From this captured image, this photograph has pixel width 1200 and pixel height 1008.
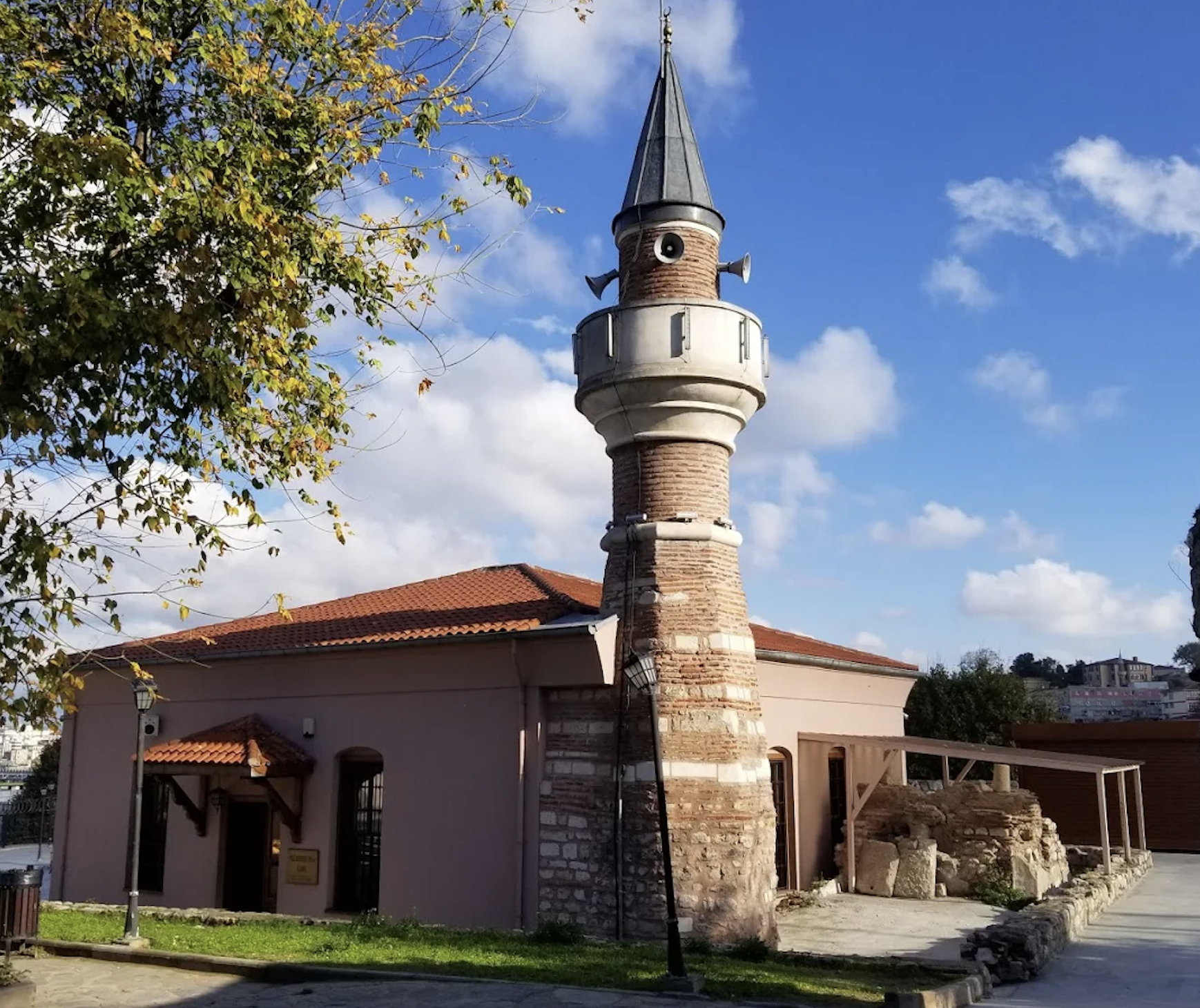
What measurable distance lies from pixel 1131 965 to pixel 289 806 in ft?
33.4

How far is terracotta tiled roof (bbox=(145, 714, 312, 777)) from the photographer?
14.3 m

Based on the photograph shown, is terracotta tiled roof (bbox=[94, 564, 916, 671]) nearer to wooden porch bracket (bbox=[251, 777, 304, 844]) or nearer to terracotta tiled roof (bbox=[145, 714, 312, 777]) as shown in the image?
terracotta tiled roof (bbox=[145, 714, 312, 777])

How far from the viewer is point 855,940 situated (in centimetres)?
1343

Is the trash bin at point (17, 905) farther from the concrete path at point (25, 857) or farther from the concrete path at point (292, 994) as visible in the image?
the concrete path at point (25, 857)

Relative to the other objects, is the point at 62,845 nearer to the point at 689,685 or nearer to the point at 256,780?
the point at 256,780

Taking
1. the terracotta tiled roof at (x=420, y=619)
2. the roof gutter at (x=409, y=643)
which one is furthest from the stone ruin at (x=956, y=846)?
the roof gutter at (x=409, y=643)

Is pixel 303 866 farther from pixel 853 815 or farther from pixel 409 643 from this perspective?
pixel 853 815

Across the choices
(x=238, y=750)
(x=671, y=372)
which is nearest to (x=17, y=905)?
(x=238, y=750)

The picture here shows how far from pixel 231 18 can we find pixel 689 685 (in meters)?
7.82

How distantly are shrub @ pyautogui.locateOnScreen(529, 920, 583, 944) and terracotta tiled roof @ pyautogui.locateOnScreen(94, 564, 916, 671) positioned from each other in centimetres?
329

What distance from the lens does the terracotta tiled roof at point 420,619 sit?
14250 mm

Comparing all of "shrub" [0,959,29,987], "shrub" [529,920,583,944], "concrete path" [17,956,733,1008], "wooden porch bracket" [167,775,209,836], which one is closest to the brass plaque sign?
"wooden porch bracket" [167,775,209,836]

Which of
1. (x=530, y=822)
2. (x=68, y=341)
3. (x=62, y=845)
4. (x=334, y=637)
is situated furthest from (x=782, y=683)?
(x=68, y=341)

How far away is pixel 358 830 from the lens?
48.6 ft
